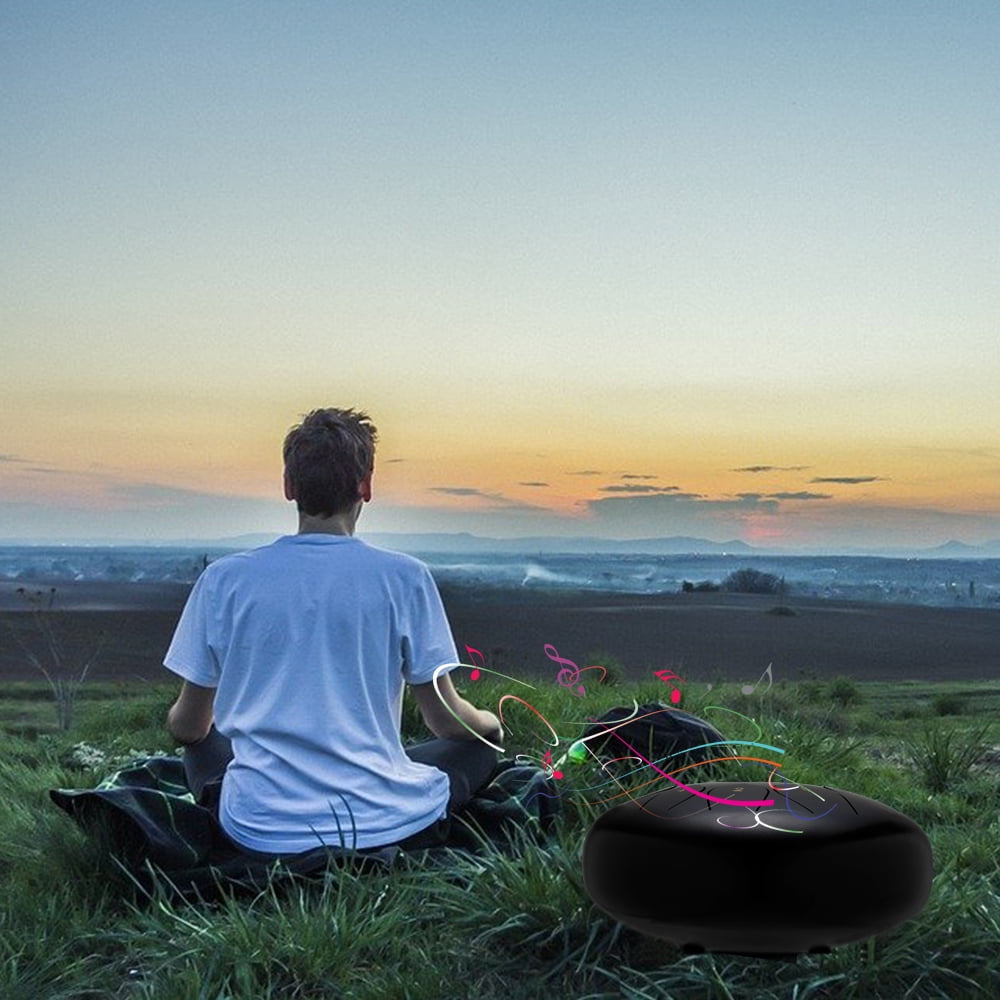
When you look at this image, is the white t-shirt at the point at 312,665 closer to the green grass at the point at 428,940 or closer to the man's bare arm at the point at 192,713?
the man's bare arm at the point at 192,713

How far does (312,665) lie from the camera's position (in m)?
3.57

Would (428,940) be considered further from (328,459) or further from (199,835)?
(328,459)

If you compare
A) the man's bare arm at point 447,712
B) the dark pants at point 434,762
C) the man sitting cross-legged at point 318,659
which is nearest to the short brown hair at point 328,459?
the man sitting cross-legged at point 318,659

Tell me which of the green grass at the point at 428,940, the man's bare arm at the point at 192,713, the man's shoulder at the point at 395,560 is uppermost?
the man's shoulder at the point at 395,560

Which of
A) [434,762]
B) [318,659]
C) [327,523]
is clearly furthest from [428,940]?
[327,523]

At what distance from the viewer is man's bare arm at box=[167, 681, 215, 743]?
3703mm

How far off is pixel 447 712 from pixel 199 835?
89 centimetres

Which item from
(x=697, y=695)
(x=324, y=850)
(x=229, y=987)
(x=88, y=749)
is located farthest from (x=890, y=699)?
(x=229, y=987)

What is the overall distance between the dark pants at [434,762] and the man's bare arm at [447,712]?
1.09ft

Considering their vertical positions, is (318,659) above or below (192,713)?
above

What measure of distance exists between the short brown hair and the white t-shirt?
0.11 m

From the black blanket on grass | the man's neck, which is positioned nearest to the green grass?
the black blanket on grass

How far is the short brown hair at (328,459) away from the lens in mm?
3502

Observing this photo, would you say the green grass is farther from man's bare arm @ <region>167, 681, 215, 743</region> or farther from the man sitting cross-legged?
man's bare arm @ <region>167, 681, 215, 743</region>
